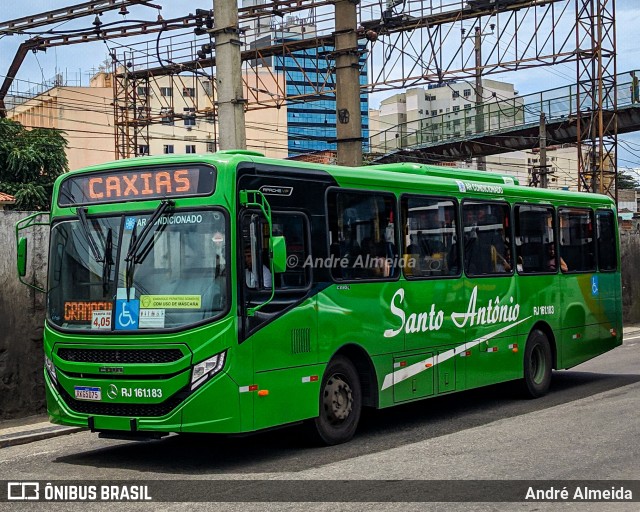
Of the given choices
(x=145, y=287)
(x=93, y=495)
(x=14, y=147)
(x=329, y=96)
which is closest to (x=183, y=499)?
(x=93, y=495)

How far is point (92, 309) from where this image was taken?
9852 mm

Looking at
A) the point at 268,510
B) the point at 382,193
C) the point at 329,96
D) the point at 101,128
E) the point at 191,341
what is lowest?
the point at 268,510

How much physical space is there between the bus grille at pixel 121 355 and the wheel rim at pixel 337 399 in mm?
1997

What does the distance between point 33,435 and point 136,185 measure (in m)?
3.74

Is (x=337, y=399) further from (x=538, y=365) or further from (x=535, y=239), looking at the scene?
(x=535, y=239)

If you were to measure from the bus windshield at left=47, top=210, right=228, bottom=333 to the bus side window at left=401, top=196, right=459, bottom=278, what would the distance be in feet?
10.8

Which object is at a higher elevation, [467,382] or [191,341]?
[191,341]

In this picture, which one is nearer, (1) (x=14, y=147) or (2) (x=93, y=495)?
(2) (x=93, y=495)

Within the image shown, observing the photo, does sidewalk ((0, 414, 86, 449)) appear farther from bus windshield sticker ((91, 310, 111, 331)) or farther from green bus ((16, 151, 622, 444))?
bus windshield sticker ((91, 310, 111, 331))

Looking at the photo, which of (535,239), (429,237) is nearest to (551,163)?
(535,239)

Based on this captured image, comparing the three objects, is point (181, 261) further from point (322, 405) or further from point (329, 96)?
point (329, 96)

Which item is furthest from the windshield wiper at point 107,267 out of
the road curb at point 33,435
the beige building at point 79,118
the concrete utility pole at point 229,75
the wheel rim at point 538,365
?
the beige building at point 79,118

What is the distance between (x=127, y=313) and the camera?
9.61m

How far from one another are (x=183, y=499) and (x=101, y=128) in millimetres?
83551
